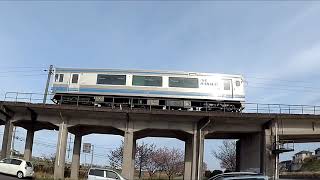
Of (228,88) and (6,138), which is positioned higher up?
(228,88)

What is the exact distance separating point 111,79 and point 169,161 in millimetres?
35065

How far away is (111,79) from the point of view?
38.6 metres

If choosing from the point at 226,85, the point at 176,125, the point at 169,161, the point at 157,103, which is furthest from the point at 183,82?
the point at 169,161

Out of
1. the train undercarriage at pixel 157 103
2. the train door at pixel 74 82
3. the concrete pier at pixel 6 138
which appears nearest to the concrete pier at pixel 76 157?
the train undercarriage at pixel 157 103

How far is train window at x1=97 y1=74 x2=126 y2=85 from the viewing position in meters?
38.5

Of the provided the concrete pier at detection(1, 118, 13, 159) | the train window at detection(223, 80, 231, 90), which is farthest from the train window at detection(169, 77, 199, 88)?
the concrete pier at detection(1, 118, 13, 159)

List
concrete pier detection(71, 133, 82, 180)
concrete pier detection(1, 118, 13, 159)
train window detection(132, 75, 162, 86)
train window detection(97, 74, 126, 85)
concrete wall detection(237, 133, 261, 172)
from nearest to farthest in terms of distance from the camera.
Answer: train window detection(132, 75, 162, 86) < train window detection(97, 74, 126, 85) < concrete wall detection(237, 133, 261, 172) < concrete pier detection(1, 118, 13, 159) < concrete pier detection(71, 133, 82, 180)

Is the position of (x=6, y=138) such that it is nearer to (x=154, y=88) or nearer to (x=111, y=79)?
(x=111, y=79)

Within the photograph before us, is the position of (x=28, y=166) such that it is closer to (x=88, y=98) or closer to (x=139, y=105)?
(x=88, y=98)

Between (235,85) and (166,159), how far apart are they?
115 feet

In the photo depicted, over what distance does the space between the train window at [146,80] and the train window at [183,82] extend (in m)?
1.16

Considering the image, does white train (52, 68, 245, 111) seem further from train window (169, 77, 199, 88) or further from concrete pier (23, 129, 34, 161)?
concrete pier (23, 129, 34, 161)

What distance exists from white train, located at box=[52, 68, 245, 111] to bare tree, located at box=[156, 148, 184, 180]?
29.0 m

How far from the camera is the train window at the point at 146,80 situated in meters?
38.2
